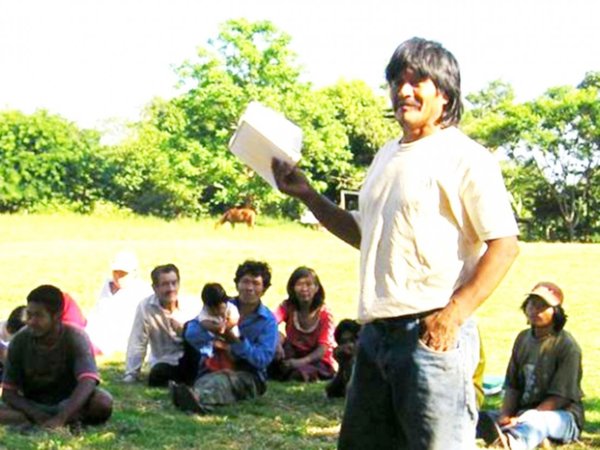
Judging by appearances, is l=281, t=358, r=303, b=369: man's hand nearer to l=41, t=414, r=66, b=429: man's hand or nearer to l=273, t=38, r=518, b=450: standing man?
l=41, t=414, r=66, b=429: man's hand

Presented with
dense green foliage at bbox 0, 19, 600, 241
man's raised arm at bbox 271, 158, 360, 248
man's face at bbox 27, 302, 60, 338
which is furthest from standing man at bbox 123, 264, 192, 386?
dense green foliage at bbox 0, 19, 600, 241

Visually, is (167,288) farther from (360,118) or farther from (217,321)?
(360,118)

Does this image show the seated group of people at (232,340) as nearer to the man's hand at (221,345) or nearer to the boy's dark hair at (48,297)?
the man's hand at (221,345)

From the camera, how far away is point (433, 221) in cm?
300

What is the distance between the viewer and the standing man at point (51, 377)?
19.9 ft

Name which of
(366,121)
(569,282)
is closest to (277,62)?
(366,121)

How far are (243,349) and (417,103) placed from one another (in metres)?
4.49

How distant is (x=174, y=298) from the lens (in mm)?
8234

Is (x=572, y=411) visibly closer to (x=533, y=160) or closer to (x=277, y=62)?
(x=533, y=160)

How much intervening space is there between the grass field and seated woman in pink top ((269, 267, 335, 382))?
22 cm

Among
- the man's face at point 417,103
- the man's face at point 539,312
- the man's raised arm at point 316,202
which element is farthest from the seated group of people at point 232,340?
the man's face at point 417,103

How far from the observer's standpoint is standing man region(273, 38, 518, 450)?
2.98m

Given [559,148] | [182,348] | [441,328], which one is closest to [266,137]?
[441,328]

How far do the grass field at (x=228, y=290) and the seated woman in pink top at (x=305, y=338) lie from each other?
0.72 feet
